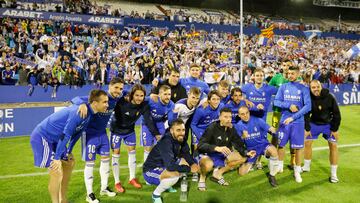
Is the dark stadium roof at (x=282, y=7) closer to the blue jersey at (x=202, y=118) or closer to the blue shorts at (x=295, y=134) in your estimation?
the blue jersey at (x=202, y=118)

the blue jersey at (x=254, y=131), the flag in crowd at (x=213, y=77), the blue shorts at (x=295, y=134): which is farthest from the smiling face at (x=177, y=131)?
the flag in crowd at (x=213, y=77)

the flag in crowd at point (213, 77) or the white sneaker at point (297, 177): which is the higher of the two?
the flag in crowd at point (213, 77)

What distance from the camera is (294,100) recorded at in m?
Answer: 6.84

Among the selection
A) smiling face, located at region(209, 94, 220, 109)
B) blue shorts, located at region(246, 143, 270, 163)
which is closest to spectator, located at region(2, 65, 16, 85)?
smiling face, located at region(209, 94, 220, 109)

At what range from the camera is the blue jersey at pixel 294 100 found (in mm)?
6649

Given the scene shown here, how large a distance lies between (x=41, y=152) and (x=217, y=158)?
3.19m

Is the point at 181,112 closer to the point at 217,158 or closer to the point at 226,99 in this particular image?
the point at 217,158

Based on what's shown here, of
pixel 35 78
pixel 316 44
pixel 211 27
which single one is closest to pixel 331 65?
pixel 316 44

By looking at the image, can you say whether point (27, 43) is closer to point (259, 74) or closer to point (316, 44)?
point (259, 74)

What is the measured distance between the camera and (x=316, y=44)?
1323 inches

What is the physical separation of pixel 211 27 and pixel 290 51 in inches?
285

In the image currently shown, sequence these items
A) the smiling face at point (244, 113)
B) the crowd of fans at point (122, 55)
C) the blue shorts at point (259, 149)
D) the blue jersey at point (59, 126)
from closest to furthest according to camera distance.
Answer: the blue jersey at point (59, 126), the smiling face at point (244, 113), the blue shorts at point (259, 149), the crowd of fans at point (122, 55)

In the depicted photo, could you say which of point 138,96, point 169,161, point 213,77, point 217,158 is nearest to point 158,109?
point 138,96

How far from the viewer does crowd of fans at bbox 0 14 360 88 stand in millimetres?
17438
